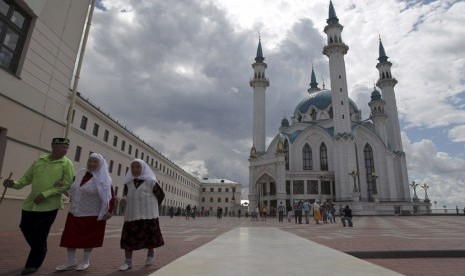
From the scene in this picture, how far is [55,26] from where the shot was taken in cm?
1038

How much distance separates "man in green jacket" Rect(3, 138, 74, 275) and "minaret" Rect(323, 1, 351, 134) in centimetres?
4642

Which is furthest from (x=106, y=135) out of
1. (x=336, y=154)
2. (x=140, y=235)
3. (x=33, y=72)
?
(x=336, y=154)

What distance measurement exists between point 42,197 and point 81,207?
531mm

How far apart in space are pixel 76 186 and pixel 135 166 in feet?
2.96

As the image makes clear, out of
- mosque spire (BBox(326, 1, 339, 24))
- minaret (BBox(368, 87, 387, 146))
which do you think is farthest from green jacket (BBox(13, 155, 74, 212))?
minaret (BBox(368, 87, 387, 146))

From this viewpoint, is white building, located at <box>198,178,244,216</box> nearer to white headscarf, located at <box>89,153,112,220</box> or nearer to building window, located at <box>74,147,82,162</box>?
building window, located at <box>74,147,82,162</box>

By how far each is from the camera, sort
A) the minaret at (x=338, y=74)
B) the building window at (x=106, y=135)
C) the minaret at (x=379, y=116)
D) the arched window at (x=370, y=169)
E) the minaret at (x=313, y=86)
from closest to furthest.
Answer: the building window at (x=106, y=135)
the minaret at (x=338, y=74)
the arched window at (x=370, y=169)
the minaret at (x=379, y=116)
the minaret at (x=313, y=86)

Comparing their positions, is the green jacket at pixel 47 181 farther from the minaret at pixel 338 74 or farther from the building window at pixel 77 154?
the minaret at pixel 338 74

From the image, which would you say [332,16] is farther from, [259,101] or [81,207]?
[81,207]

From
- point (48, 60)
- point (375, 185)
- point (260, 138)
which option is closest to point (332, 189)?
point (375, 185)

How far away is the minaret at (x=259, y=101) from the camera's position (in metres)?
54.4

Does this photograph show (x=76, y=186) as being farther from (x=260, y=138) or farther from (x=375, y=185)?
(x=375, y=185)

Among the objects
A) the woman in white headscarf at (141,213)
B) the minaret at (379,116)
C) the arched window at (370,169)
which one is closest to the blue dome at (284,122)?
the minaret at (379,116)

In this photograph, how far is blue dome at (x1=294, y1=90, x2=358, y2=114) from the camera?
6150 centimetres
